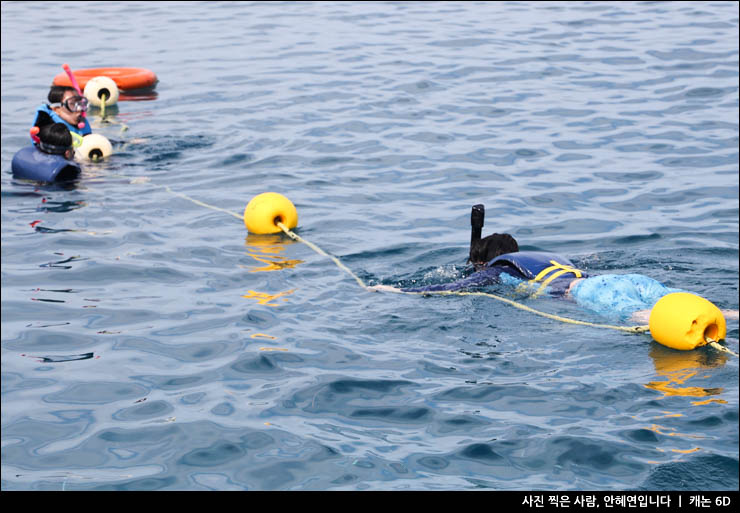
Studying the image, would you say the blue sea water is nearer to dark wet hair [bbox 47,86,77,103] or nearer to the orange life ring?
the orange life ring

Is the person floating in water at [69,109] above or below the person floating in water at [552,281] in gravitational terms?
above

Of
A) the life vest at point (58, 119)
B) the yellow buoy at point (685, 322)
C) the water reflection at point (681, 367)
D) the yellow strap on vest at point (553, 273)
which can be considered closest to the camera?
the water reflection at point (681, 367)

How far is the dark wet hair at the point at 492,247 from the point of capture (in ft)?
29.3

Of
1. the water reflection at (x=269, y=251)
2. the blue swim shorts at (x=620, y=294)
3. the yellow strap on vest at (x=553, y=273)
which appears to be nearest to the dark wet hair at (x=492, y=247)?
the yellow strap on vest at (x=553, y=273)

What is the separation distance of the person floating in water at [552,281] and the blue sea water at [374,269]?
16 centimetres

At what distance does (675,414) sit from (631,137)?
27.5 feet

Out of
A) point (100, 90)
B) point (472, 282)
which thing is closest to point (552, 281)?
point (472, 282)

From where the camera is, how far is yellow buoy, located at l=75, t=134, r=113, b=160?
1349cm

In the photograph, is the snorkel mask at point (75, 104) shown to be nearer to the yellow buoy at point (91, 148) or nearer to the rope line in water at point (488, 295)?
the yellow buoy at point (91, 148)

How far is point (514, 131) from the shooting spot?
14.7m

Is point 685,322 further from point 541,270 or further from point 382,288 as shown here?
point 382,288
